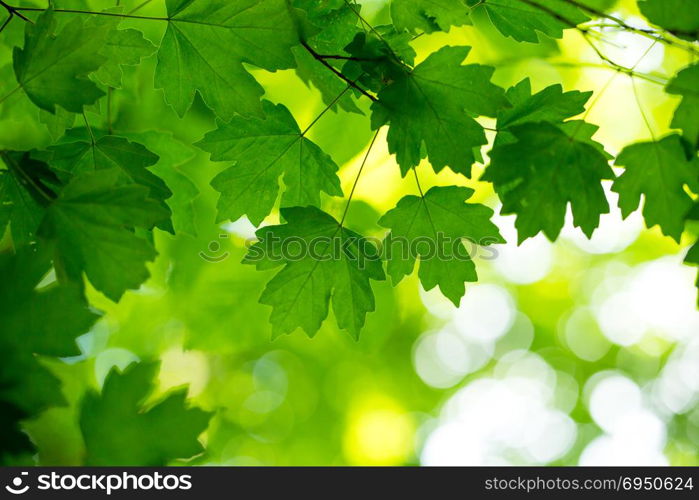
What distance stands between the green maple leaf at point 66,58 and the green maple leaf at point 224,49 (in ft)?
0.81

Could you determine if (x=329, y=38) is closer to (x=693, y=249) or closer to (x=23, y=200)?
(x=23, y=200)

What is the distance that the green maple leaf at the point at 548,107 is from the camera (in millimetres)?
1564

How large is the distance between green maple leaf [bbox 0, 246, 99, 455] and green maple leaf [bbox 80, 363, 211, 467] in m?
0.08

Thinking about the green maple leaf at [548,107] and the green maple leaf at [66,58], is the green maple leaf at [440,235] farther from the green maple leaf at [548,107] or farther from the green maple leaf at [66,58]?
the green maple leaf at [66,58]

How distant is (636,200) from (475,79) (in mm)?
533

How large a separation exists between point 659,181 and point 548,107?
0.34 metres

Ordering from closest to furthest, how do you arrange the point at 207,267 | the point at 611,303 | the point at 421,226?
the point at 421,226 → the point at 207,267 → the point at 611,303

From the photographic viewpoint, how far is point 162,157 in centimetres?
213

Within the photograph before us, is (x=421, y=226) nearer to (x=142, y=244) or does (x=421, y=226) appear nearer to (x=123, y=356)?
(x=142, y=244)

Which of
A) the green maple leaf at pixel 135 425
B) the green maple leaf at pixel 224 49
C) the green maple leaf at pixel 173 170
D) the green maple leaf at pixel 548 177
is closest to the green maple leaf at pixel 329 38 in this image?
the green maple leaf at pixel 224 49

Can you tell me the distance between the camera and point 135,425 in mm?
1140

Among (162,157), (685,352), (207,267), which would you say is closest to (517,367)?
(685,352)

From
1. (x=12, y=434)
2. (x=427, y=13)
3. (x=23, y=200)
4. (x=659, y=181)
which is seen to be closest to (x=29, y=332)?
(x=12, y=434)

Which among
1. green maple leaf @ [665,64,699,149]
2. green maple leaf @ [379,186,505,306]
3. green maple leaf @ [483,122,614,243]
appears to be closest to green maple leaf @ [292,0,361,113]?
green maple leaf @ [379,186,505,306]
